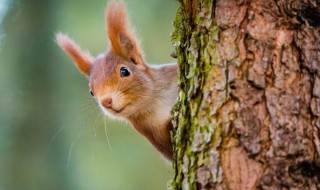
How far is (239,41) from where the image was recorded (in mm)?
1401

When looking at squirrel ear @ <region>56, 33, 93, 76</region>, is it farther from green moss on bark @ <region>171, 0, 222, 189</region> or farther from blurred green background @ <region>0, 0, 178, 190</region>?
green moss on bark @ <region>171, 0, 222, 189</region>

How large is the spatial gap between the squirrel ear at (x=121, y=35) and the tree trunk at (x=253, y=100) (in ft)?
2.18

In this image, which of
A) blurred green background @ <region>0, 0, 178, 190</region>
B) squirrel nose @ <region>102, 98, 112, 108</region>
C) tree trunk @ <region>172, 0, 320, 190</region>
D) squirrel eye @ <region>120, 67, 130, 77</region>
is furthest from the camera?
blurred green background @ <region>0, 0, 178, 190</region>

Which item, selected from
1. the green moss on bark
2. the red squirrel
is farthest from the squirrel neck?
the green moss on bark

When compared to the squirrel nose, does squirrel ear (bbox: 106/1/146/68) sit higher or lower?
higher

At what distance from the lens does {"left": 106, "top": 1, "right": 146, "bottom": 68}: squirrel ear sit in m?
2.08

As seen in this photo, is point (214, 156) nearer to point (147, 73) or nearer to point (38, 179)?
point (147, 73)

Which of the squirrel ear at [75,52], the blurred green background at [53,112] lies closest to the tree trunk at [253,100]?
the squirrel ear at [75,52]

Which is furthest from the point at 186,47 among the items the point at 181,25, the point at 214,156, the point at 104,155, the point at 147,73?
the point at 104,155

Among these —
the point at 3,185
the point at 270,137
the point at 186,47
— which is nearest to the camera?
the point at 270,137

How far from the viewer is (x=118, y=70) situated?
2.14 m

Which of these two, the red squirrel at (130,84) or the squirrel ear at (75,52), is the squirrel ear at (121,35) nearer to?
the red squirrel at (130,84)

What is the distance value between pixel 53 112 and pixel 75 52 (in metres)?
0.87

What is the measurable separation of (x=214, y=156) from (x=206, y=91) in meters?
0.16
